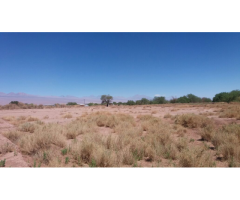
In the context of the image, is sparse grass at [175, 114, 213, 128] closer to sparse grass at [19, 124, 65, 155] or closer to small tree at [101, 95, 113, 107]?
sparse grass at [19, 124, 65, 155]

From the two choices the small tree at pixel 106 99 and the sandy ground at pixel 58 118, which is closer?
the sandy ground at pixel 58 118

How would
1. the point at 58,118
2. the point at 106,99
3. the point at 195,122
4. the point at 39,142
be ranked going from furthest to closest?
the point at 106,99 < the point at 58,118 < the point at 195,122 < the point at 39,142

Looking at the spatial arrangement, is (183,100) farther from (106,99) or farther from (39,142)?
(39,142)

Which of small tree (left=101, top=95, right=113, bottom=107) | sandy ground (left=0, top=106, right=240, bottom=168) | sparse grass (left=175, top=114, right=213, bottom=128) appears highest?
small tree (left=101, top=95, right=113, bottom=107)

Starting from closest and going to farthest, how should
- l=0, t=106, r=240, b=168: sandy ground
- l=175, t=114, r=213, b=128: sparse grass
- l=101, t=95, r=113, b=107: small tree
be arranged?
l=0, t=106, r=240, b=168: sandy ground < l=175, t=114, r=213, b=128: sparse grass < l=101, t=95, r=113, b=107: small tree

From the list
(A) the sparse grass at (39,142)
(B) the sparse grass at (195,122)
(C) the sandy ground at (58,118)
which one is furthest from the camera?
(B) the sparse grass at (195,122)

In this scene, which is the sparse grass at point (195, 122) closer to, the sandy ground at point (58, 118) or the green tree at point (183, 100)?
the sandy ground at point (58, 118)

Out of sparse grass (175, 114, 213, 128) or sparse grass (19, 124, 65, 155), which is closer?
sparse grass (19, 124, 65, 155)

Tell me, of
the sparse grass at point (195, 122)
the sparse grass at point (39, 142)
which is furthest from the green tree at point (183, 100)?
the sparse grass at point (39, 142)

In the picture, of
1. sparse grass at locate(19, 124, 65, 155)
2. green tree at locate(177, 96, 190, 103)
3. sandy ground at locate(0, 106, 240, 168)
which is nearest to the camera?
sandy ground at locate(0, 106, 240, 168)

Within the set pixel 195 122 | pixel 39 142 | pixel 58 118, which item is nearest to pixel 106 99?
pixel 58 118

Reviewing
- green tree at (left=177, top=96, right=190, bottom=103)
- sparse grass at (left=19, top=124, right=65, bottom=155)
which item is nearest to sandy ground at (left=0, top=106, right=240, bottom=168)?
sparse grass at (left=19, top=124, right=65, bottom=155)
